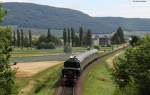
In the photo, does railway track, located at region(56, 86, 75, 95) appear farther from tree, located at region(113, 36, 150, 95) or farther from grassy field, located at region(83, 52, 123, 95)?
tree, located at region(113, 36, 150, 95)

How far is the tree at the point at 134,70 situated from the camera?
54062mm

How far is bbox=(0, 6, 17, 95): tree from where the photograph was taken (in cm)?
3145

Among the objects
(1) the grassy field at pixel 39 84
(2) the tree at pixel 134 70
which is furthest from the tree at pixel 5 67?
(2) the tree at pixel 134 70

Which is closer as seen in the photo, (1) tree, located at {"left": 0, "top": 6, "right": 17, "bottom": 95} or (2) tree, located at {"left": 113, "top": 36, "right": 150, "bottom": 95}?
(1) tree, located at {"left": 0, "top": 6, "right": 17, "bottom": 95}

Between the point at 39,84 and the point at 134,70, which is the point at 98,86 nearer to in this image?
the point at 39,84

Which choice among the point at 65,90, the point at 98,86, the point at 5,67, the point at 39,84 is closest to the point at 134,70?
the point at 65,90

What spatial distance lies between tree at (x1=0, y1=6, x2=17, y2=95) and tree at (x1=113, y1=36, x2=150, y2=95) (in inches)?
882

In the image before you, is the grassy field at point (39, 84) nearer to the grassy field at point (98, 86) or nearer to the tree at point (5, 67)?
the grassy field at point (98, 86)

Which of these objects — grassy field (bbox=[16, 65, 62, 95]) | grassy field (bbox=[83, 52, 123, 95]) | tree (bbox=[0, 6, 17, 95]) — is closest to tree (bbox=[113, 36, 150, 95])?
grassy field (bbox=[83, 52, 123, 95])

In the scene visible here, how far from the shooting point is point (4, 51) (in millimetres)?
32719

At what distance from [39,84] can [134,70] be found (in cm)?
1854

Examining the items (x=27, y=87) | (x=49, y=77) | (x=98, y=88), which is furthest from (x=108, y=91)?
(x=49, y=77)

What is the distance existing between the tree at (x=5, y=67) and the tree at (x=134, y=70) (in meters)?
22.4

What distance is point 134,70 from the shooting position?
55.8 m
